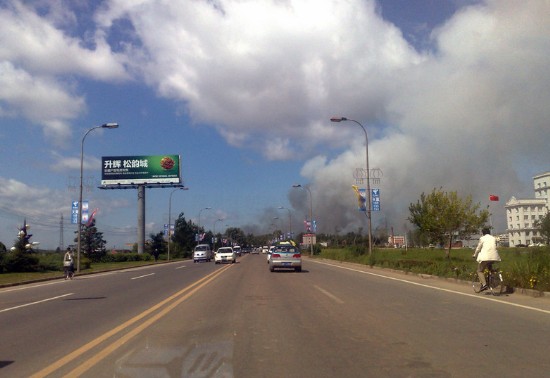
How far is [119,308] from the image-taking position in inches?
534

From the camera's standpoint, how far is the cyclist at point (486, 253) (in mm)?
14086

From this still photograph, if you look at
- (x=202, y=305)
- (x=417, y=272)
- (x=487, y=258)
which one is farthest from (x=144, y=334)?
(x=417, y=272)

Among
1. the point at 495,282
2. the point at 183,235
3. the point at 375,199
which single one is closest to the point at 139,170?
the point at 183,235

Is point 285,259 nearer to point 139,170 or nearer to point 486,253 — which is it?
point 486,253

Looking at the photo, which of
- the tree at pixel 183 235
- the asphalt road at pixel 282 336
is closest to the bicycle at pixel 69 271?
the asphalt road at pixel 282 336

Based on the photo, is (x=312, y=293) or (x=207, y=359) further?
(x=312, y=293)

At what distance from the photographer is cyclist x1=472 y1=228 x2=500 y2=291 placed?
555 inches

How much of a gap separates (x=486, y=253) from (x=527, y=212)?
69.5 metres

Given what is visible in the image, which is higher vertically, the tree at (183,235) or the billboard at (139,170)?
the billboard at (139,170)

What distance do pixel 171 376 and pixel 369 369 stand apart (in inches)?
100

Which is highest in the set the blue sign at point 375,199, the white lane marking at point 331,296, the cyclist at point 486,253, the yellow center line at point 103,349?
the blue sign at point 375,199

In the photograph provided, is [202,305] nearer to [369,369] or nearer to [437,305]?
[437,305]

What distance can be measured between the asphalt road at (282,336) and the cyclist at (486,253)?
790mm

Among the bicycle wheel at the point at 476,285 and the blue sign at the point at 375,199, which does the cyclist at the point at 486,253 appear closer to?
the bicycle wheel at the point at 476,285
